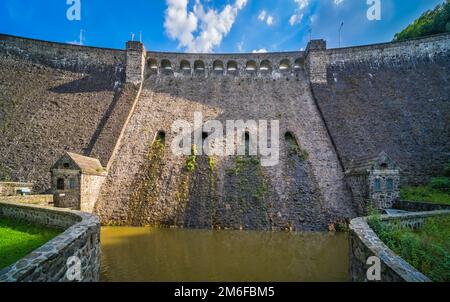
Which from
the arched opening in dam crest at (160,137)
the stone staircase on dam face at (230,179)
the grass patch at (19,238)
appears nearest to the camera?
the grass patch at (19,238)

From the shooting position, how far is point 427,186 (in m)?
15.3

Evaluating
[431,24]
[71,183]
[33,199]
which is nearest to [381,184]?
[71,183]

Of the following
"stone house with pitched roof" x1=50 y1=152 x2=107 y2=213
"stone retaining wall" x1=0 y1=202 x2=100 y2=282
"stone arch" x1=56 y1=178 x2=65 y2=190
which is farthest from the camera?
"stone arch" x1=56 y1=178 x2=65 y2=190

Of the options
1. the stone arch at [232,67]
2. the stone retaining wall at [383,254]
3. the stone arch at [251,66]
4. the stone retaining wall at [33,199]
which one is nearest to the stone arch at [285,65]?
the stone arch at [251,66]

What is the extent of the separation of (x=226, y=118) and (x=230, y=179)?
21.9 ft

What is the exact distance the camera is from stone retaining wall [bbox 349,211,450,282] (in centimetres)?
406

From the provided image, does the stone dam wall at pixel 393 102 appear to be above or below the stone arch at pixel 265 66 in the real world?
below

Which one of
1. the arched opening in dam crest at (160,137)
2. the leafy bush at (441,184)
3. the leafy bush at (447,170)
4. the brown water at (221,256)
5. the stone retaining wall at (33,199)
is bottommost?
the brown water at (221,256)

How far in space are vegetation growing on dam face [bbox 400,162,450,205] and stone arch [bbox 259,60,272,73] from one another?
54.7ft

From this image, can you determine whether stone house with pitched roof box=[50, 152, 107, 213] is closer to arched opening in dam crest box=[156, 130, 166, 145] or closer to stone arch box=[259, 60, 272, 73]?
arched opening in dam crest box=[156, 130, 166, 145]

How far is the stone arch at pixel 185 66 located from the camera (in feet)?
86.1

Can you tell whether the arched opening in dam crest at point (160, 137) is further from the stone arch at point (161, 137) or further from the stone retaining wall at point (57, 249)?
the stone retaining wall at point (57, 249)

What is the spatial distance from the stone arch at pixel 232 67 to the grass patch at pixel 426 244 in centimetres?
2167

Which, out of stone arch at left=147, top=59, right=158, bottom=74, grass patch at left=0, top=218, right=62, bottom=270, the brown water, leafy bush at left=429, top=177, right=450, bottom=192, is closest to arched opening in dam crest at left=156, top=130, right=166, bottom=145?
the brown water
